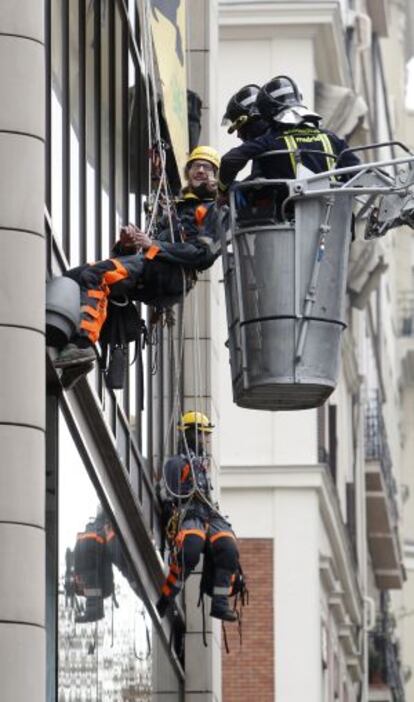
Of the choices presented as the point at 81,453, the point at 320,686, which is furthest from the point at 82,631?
the point at 320,686

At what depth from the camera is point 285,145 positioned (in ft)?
61.7

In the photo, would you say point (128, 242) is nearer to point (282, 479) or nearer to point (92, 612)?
point (92, 612)

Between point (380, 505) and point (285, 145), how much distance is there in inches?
1588

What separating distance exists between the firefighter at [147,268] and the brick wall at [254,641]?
59.3 feet

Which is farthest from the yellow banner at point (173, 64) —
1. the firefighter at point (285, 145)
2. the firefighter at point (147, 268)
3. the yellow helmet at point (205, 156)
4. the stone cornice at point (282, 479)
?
the stone cornice at point (282, 479)

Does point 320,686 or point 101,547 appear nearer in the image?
point 101,547

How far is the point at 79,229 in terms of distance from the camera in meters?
21.0

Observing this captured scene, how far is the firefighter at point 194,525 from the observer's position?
2506cm

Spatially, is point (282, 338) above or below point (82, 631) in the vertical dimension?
above

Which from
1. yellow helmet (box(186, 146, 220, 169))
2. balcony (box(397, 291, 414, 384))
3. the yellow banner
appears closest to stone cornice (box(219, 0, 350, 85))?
the yellow banner

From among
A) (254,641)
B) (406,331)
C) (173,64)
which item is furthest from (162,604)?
(406,331)

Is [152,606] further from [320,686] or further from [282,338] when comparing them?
[320,686]

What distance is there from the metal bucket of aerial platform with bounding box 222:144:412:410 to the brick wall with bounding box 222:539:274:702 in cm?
1982

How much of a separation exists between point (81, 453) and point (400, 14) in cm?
6431
